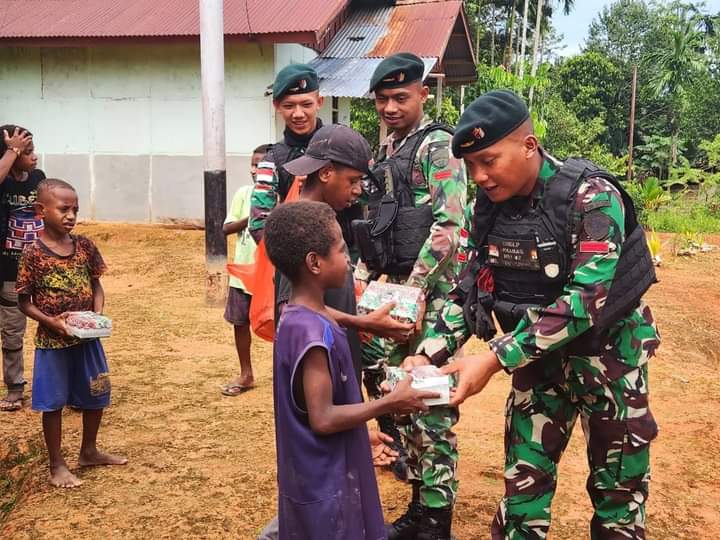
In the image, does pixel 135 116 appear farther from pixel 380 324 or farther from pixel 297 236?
pixel 297 236

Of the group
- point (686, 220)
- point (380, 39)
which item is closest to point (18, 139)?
point (380, 39)

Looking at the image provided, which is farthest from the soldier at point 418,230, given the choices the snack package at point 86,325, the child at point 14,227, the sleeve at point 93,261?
the child at point 14,227

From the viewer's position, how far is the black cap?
9.27ft

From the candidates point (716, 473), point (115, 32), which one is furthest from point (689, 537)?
point (115, 32)

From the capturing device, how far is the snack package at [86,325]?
3.46m

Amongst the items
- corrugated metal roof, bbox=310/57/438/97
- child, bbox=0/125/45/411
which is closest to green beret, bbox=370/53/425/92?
child, bbox=0/125/45/411

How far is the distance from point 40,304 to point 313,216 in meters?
2.07

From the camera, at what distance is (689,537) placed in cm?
331

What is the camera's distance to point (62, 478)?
3699 millimetres

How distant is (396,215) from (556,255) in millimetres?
1025

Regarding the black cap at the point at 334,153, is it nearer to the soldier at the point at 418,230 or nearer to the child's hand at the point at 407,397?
the soldier at the point at 418,230

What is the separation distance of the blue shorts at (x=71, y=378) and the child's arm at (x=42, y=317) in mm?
133

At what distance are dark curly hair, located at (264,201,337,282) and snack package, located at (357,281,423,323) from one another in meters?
0.68

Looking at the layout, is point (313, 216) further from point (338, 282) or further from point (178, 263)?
point (178, 263)
